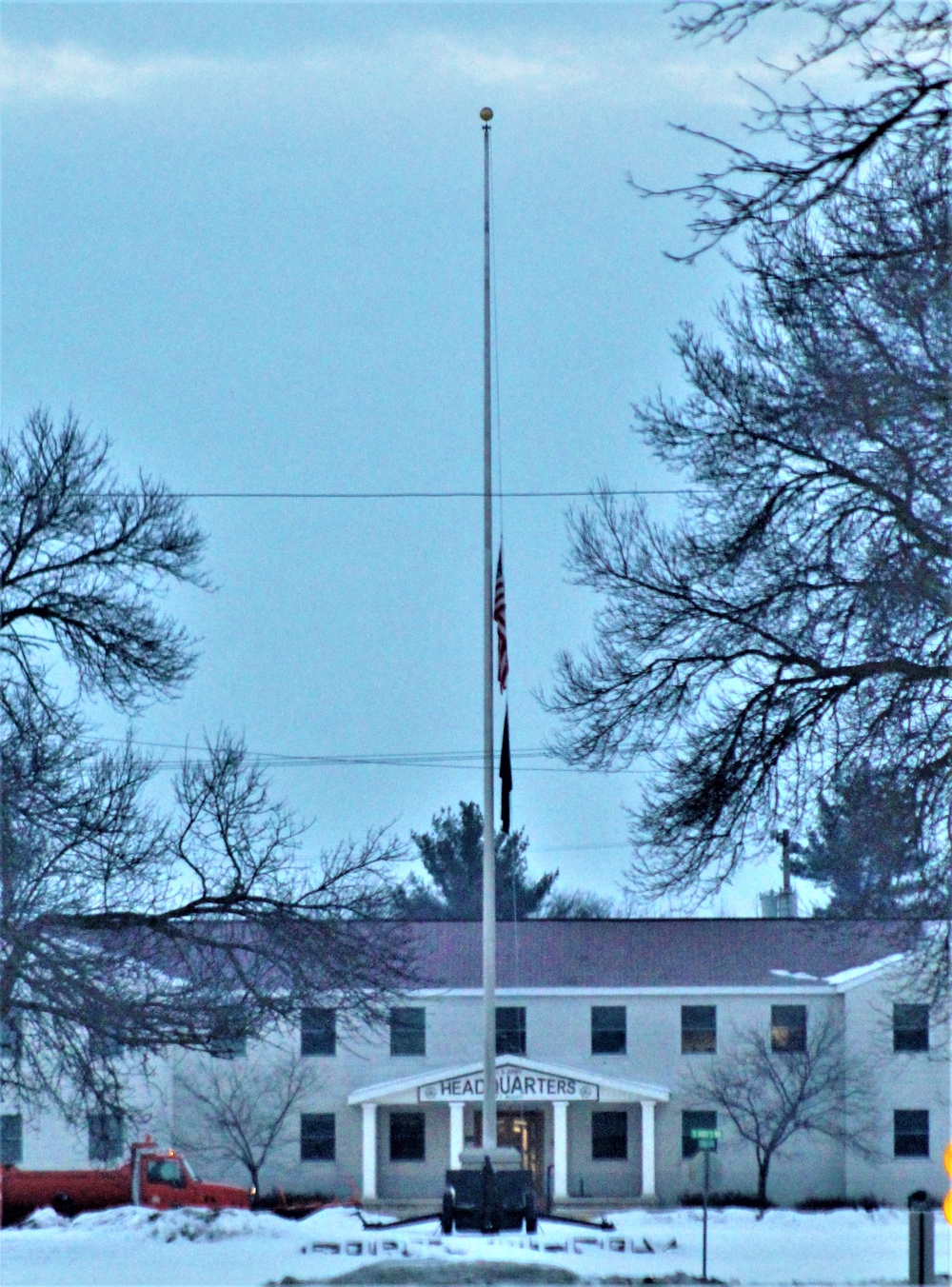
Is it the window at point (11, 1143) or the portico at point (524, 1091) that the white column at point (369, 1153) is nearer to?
the portico at point (524, 1091)

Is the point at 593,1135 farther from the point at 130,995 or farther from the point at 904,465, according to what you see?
the point at 904,465

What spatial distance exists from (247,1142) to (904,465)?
2901 centimetres

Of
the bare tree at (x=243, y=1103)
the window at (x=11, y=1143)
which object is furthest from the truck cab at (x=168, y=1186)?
the bare tree at (x=243, y=1103)

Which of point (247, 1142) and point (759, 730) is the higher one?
point (759, 730)

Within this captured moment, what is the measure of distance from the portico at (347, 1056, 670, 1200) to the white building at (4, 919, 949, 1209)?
4 centimetres

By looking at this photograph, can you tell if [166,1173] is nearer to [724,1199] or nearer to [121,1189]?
[121,1189]

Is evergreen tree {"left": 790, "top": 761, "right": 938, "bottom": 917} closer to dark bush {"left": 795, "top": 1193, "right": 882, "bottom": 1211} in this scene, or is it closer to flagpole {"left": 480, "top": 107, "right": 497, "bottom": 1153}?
flagpole {"left": 480, "top": 107, "right": 497, "bottom": 1153}

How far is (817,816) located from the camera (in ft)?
51.0

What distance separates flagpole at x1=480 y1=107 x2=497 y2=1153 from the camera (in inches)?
821

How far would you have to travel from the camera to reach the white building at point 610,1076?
125ft

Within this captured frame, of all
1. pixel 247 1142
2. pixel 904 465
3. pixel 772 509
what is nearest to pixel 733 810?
pixel 772 509

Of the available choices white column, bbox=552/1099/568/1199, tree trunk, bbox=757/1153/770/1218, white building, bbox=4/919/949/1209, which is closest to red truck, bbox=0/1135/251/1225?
white building, bbox=4/919/949/1209

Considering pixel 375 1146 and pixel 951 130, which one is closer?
pixel 951 130

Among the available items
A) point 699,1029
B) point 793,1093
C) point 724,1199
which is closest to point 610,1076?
point 699,1029
